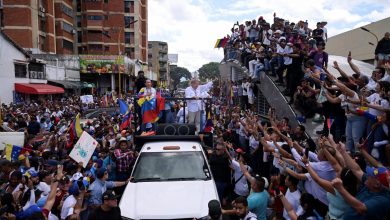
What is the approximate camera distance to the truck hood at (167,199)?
574 centimetres

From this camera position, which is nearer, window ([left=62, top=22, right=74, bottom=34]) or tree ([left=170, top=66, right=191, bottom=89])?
window ([left=62, top=22, right=74, bottom=34])

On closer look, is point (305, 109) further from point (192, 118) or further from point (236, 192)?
point (236, 192)

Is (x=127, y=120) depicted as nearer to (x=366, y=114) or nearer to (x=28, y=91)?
(x=366, y=114)

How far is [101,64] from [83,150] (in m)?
44.4

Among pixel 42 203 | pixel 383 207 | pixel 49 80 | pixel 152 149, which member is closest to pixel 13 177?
pixel 42 203

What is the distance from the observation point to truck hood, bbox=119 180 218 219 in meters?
5.74

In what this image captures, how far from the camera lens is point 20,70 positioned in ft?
105

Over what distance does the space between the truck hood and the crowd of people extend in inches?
17.0

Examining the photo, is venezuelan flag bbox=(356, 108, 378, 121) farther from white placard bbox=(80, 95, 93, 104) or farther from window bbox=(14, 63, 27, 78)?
window bbox=(14, 63, 27, 78)

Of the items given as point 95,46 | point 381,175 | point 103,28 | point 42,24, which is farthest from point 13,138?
point 103,28

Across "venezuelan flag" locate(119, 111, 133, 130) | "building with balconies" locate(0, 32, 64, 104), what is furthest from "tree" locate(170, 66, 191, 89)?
"venezuelan flag" locate(119, 111, 133, 130)

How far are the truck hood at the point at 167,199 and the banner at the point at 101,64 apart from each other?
145 feet

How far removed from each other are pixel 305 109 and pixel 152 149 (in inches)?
198

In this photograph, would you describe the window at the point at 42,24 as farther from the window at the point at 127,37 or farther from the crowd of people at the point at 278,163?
the crowd of people at the point at 278,163
